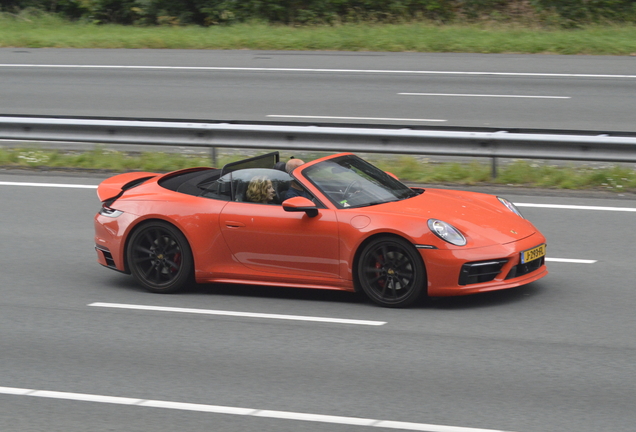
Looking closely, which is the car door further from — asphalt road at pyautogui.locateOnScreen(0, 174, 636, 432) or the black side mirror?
asphalt road at pyautogui.locateOnScreen(0, 174, 636, 432)

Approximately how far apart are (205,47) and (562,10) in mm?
10413

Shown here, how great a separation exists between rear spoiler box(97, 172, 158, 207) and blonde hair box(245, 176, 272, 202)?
1466 mm

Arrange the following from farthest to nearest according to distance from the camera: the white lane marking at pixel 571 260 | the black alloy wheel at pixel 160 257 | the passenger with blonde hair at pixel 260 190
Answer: the white lane marking at pixel 571 260, the black alloy wheel at pixel 160 257, the passenger with blonde hair at pixel 260 190

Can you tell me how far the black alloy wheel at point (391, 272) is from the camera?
734cm

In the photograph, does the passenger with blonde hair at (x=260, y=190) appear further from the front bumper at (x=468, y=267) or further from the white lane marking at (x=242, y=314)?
the front bumper at (x=468, y=267)

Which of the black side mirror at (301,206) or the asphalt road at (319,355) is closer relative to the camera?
the asphalt road at (319,355)

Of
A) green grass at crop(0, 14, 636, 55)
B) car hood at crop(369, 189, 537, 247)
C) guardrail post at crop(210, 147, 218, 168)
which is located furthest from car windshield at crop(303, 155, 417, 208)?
green grass at crop(0, 14, 636, 55)

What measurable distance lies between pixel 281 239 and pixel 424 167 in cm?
580

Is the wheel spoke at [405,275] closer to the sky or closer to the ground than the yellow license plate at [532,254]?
closer to the ground

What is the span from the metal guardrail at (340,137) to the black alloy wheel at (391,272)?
503cm

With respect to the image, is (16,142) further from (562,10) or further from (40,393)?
(562,10)

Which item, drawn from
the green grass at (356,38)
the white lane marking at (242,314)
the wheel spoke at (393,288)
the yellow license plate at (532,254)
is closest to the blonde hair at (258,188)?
the white lane marking at (242,314)

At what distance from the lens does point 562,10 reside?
2602cm

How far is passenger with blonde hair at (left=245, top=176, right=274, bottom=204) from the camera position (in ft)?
26.0
